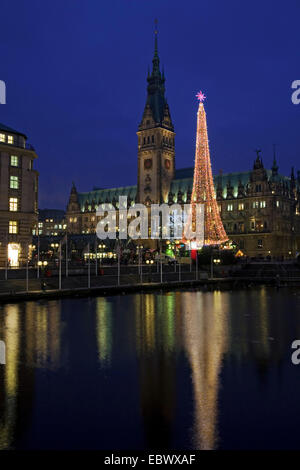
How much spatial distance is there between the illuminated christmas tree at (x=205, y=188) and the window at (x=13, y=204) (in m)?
38.1

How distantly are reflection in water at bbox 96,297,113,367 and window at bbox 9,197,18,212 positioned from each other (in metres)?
39.4

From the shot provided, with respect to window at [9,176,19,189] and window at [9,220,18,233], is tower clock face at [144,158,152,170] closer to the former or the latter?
window at [9,176,19,189]

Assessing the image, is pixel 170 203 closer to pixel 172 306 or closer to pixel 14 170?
pixel 14 170

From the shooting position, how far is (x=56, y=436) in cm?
1441

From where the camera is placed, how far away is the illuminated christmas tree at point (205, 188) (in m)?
96.1

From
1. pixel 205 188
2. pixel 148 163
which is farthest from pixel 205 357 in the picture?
pixel 148 163

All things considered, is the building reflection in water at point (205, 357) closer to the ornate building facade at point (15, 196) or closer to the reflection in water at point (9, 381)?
the reflection in water at point (9, 381)

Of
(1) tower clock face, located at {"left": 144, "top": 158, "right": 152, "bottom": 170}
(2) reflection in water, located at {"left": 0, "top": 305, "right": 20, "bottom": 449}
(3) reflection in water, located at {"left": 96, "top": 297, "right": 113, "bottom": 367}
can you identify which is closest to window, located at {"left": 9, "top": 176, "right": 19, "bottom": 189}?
(3) reflection in water, located at {"left": 96, "top": 297, "right": 113, "bottom": 367}

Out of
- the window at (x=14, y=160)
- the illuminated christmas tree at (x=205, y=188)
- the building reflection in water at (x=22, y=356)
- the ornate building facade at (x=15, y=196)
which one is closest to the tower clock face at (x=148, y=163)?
Answer: the illuminated christmas tree at (x=205, y=188)

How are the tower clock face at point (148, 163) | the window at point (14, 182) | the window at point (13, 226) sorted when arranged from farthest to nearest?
the tower clock face at point (148, 163), the window at point (14, 182), the window at point (13, 226)

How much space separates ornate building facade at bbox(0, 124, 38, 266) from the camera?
3204 inches

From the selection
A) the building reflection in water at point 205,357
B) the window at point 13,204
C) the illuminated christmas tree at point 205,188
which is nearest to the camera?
the building reflection in water at point 205,357
